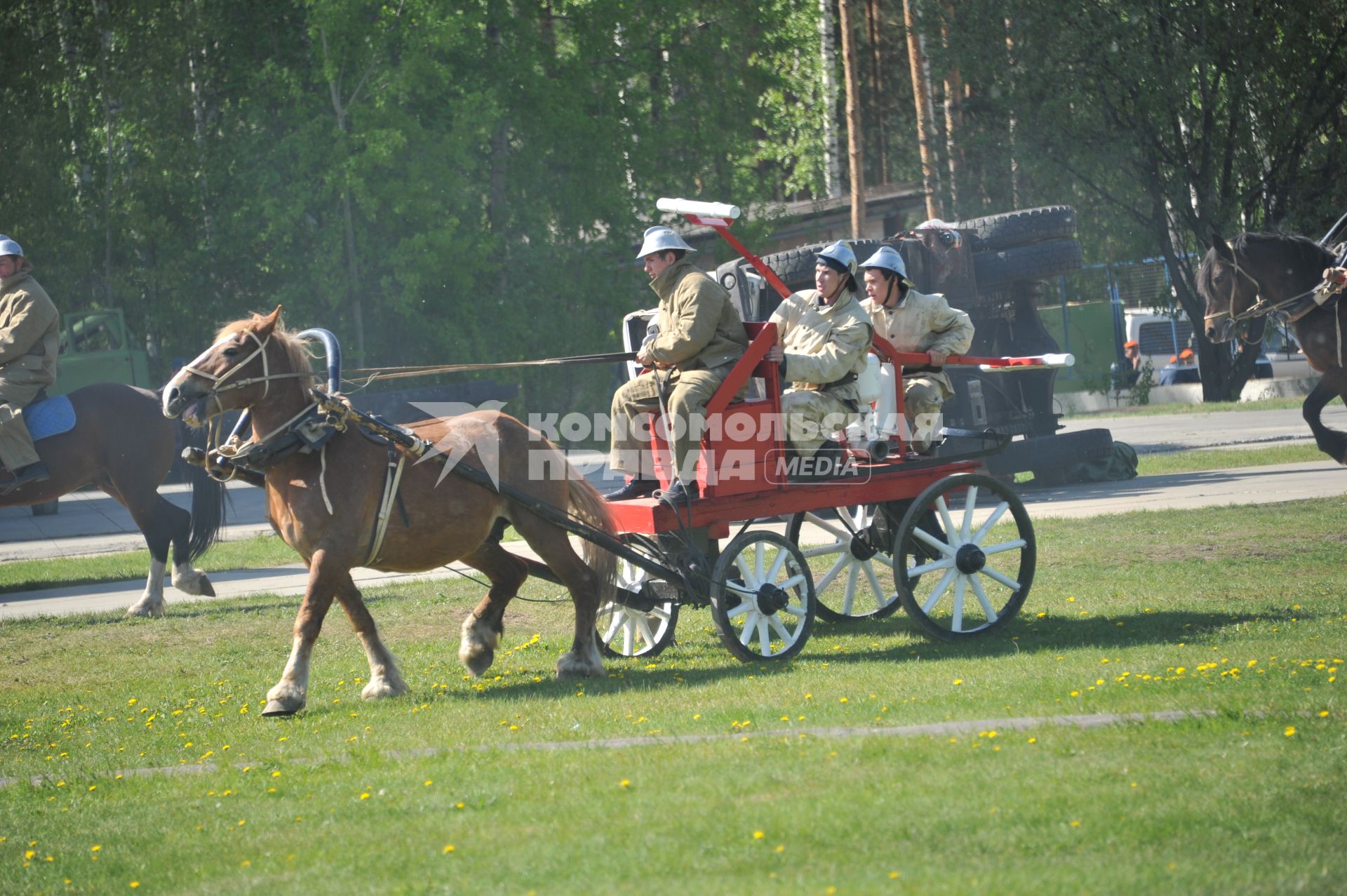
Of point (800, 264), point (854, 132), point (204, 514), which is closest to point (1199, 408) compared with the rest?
point (854, 132)

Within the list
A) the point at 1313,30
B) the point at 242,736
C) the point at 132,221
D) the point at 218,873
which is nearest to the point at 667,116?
the point at 132,221

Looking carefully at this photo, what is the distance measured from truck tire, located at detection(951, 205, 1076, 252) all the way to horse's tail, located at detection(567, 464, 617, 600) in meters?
9.94

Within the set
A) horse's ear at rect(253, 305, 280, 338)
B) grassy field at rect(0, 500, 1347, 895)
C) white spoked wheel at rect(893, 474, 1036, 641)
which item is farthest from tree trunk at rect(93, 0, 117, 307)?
white spoked wheel at rect(893, 474, 1036, 641)

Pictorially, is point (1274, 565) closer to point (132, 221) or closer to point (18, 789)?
point (18, 789)

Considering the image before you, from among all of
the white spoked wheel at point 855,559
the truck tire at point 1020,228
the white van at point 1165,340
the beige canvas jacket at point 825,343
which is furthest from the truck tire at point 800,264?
the white van at point 1165,340

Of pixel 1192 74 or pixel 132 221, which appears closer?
pixel 132 221

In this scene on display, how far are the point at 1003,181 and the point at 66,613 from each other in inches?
891

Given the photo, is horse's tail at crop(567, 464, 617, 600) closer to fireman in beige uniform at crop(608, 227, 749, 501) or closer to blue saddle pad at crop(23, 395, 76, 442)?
fireman in beige uniform at crop(608, 227, 749, 501)

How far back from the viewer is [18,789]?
6.83 meters

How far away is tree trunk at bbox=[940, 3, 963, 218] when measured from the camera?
3002cm

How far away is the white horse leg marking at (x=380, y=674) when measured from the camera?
27.4 ft

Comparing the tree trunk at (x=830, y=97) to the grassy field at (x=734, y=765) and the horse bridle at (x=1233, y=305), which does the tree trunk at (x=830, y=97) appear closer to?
the horse bridle at (x=1233, y=305)

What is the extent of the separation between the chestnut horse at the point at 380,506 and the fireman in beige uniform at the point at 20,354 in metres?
4.39

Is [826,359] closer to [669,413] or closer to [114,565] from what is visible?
[669,413]
